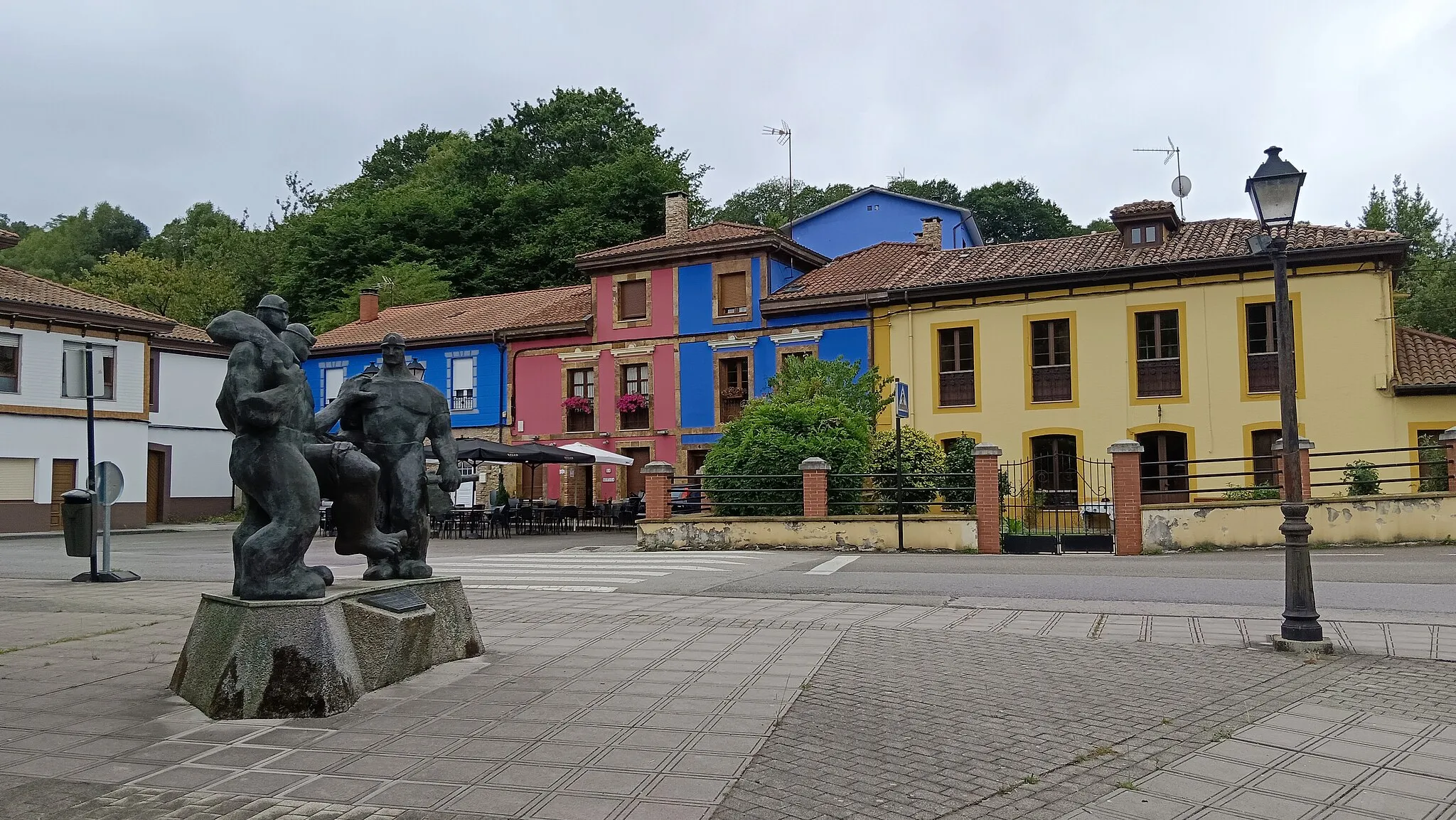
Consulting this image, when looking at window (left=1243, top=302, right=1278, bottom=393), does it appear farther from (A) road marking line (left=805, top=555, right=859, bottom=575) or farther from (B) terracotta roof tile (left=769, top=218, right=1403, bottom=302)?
(A) road marking line (left=805, top=555, right=859, bottom=575)

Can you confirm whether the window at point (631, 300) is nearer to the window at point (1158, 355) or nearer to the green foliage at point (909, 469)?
the green foliage at point (909, 469)

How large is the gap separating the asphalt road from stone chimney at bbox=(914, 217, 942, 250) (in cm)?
1806

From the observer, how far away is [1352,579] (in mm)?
12266

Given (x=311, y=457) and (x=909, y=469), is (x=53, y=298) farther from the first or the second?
(x=311, y=457)

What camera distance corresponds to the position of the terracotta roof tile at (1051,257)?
25203 mm

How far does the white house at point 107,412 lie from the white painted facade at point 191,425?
0.12 feet

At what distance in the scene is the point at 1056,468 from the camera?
2645cm

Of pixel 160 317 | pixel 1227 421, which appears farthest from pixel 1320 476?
pixel 160 317

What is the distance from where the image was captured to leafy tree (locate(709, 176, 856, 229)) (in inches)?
2245

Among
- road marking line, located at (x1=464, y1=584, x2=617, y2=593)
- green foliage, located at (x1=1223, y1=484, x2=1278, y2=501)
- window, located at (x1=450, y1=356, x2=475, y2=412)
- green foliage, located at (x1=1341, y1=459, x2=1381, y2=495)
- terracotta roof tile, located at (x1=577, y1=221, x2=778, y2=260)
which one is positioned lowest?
road marking line, located at (x1=464, y1=584, x2=617, y2=593)

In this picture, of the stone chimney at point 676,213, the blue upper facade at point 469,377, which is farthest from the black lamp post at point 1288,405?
the blue upper facade at point 469,377

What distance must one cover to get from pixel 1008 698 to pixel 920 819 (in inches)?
88.6

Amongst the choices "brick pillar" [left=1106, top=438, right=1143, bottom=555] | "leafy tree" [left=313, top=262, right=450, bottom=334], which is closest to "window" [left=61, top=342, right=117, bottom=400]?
"brick pillar" [left=1106, top=438, right=1143, bottom=555]

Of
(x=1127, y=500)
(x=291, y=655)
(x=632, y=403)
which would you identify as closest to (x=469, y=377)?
(x=632, y=403)
